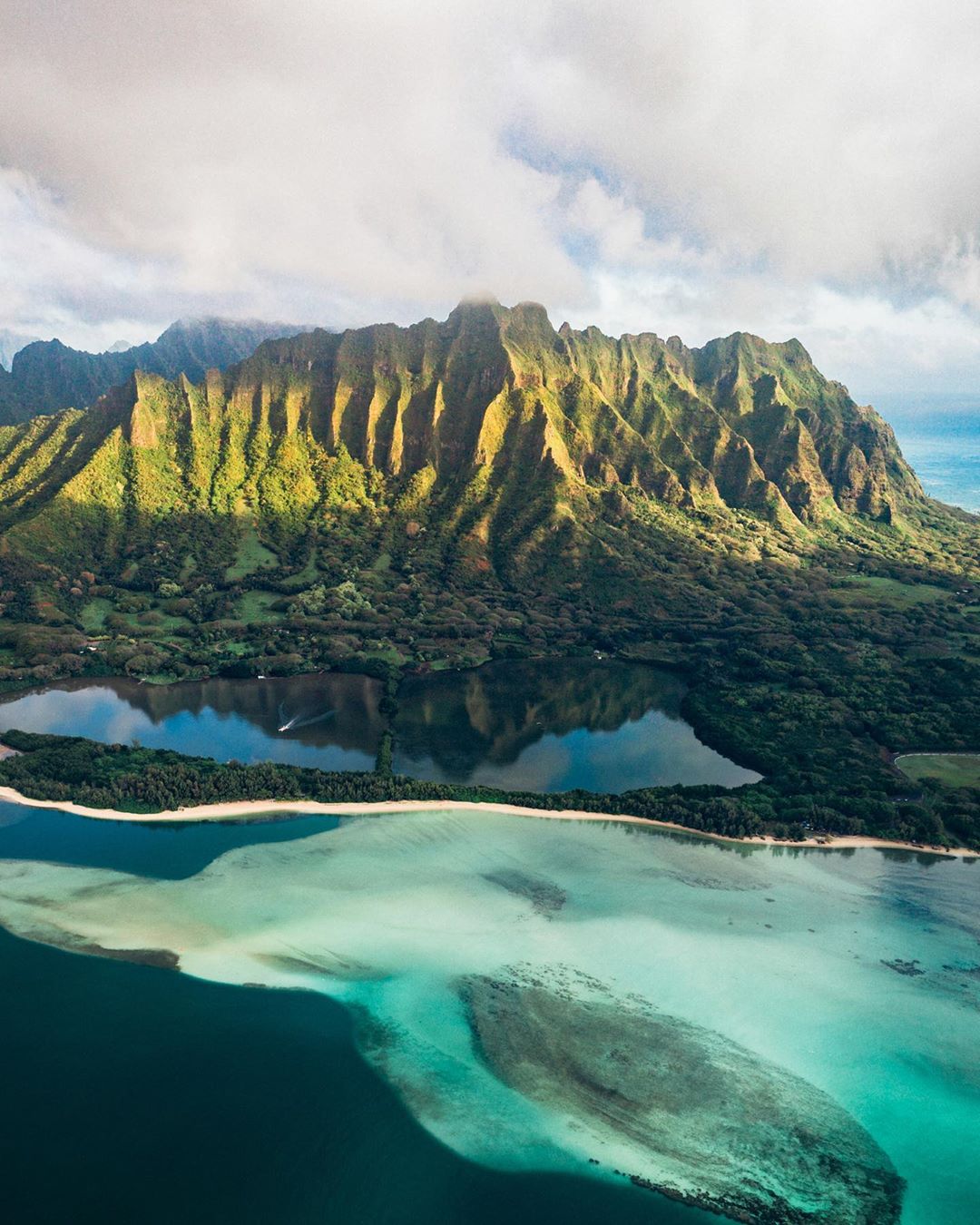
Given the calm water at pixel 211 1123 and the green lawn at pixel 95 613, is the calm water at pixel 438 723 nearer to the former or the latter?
the green lawn at pixel 95 613

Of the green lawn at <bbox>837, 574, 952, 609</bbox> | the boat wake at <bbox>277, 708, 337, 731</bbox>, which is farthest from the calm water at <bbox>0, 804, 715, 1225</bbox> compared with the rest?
the green lawn at <bbox>837, 574, 952, 609</bbox>

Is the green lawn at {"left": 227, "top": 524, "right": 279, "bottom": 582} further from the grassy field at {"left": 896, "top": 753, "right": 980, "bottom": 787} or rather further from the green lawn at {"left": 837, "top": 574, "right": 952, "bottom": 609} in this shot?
the grassy field at {"left": 896, "top": 753, "right": 980, "bottom": 787}

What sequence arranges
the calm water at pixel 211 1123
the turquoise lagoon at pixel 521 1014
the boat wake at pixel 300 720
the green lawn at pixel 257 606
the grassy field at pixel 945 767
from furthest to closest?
the green lawn at pixel 257 606
the boat wake at pixel 300 720
the grassy field at pixel 945 767
the turquoise lagoon at pixel 521 1014
the calm water at pixel 211 1123

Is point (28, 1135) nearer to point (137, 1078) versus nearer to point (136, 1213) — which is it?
point (137, 1078)

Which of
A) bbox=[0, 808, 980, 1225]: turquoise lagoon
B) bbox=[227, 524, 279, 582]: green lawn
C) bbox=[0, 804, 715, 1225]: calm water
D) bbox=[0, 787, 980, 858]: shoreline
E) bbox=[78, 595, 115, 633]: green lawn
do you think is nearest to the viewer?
bbox=[0, 804, 715, 1225]: calm water

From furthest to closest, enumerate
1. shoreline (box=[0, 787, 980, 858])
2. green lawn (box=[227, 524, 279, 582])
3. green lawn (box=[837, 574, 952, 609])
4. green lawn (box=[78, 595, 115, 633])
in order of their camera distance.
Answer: green lawn (box=[227, 524, 279, 582]), green lawn (box=[837, 574, 952, 609]), green lawn (box=[78, 595, 115, 633]), shoreline (box=[0, 787, 980, 858])

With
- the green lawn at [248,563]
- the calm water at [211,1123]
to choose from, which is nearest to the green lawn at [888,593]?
the green lawn at [248,563]

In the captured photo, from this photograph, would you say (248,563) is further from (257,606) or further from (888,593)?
(888,593)
